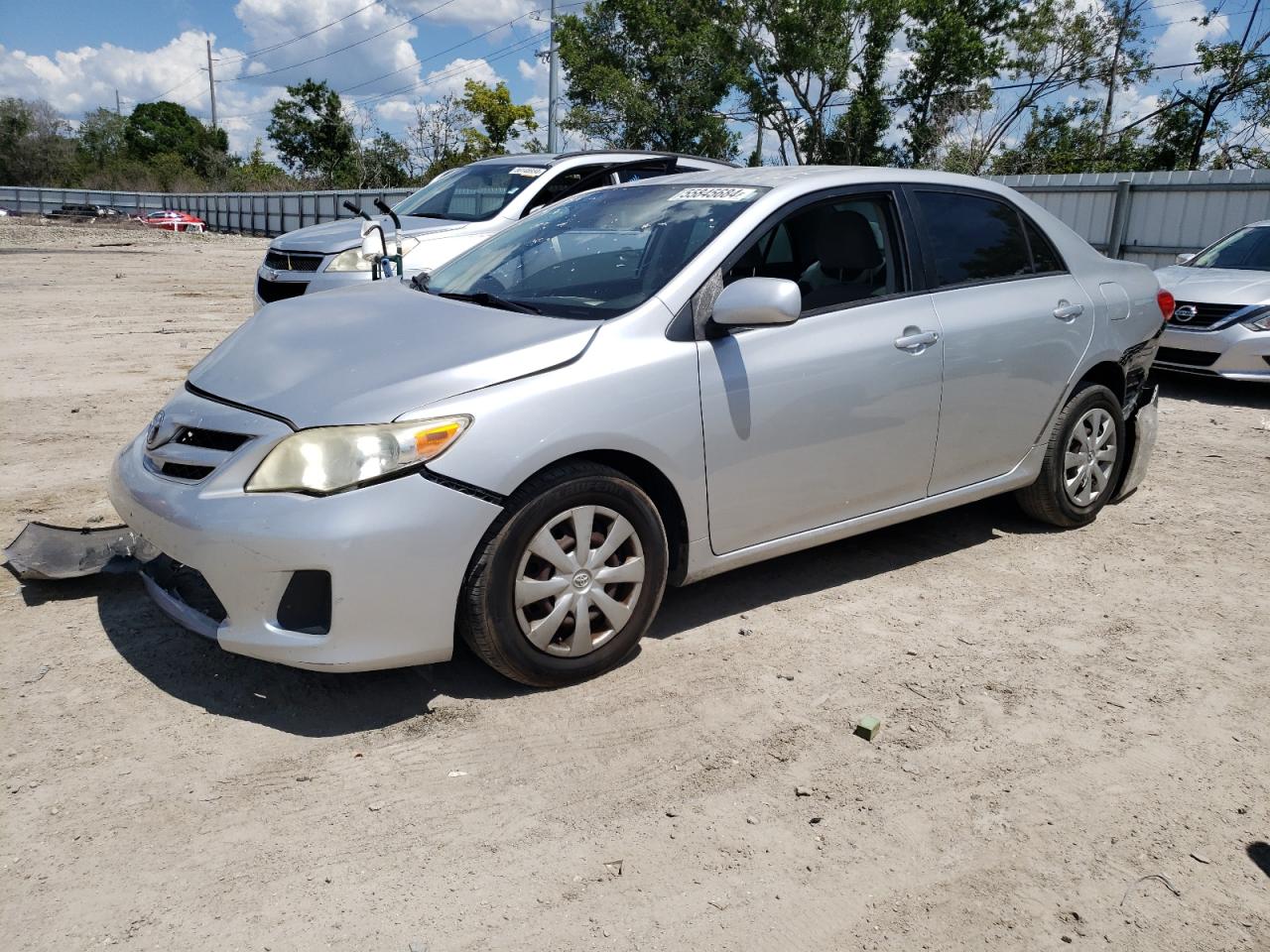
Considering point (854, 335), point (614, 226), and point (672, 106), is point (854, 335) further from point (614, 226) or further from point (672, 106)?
A: point (672, 106)

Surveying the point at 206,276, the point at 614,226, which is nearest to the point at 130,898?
the point at 614,226

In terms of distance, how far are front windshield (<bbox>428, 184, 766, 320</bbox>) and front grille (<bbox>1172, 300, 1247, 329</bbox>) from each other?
21.0ft

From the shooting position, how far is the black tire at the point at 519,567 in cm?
323

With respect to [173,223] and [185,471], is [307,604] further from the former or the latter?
[173,223]

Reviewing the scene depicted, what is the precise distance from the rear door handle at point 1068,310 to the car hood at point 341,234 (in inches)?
209

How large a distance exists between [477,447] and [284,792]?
1111 millimetres

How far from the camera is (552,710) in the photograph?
3.44 m

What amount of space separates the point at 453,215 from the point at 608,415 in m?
6.44

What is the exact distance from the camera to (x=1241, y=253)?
986cm

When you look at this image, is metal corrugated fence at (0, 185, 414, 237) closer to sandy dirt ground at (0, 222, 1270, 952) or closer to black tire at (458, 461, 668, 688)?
sandy dirt ground at (0, 222, 1270, 952)

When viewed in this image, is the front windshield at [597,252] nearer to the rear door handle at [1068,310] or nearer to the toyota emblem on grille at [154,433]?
the toyota emblem on grille at [154,433]

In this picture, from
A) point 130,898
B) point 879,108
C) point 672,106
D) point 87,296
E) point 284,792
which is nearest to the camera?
point 130,898

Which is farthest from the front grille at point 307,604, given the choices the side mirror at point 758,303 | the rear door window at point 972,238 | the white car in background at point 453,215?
the white car in background at point 453,215

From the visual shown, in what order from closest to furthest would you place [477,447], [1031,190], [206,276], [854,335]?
[477,447], [854,335], [1031,190], [206,276]
